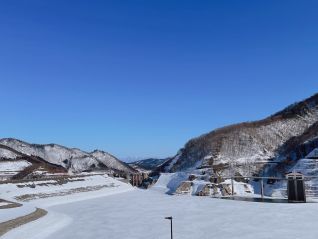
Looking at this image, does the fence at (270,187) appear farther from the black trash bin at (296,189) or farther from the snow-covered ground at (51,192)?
the snow-covered ground at (51,192)

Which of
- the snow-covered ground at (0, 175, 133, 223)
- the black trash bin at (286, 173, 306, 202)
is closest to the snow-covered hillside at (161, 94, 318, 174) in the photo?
the snow-covered ground at (0, 175, 133, 223)

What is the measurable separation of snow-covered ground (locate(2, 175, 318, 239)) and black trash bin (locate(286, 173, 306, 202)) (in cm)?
343

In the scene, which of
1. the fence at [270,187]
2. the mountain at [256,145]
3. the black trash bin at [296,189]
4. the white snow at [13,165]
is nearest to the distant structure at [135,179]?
the mountain at [256,145]

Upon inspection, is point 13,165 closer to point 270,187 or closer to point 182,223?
point 270,187

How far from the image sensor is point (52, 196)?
3509 centimetres

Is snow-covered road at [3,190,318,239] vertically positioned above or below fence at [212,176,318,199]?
below

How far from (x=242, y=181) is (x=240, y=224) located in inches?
1083

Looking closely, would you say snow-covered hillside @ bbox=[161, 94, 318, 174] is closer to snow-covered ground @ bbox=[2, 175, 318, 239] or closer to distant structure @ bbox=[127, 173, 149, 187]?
distant structure @ bbox=[127, 173, 149, 187]

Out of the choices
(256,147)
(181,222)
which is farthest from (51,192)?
(256,147)

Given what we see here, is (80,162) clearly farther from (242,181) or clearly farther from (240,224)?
(240,224)

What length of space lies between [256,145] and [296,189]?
116 ft

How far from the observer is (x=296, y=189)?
31469mm

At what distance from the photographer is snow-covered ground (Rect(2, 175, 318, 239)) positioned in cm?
1778

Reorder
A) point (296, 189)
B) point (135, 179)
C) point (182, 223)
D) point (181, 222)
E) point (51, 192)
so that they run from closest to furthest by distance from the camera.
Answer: point (182, 223) < point (181, 222) < point (296, 189) < point (51, 192) < point (135, 179)
